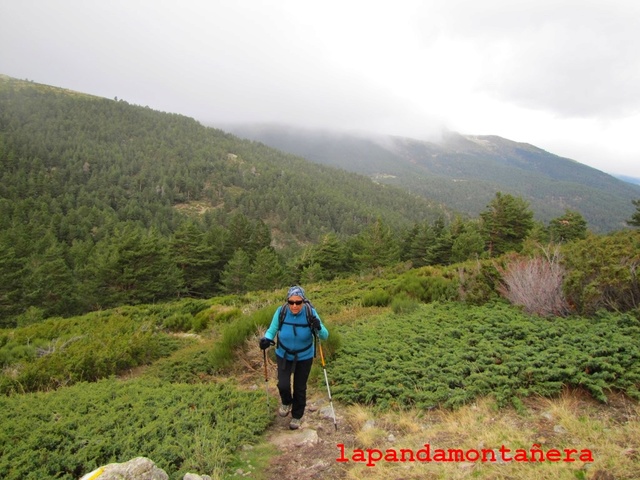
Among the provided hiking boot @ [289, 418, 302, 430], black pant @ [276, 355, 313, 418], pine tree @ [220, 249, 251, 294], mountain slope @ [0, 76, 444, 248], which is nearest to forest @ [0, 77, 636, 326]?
pine tree @ [220, 249, 251, 294]

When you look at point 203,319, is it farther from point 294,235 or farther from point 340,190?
point 340,190

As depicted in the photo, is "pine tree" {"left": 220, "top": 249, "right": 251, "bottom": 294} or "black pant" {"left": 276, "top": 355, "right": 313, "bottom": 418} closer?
"black pant" {"left": 276, "top": 355, "right": 313, "bottom": 418}

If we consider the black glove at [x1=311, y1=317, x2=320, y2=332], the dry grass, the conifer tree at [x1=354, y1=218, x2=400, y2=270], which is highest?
the black glove at [x1=311, y1=317, x2=320, y2=332]

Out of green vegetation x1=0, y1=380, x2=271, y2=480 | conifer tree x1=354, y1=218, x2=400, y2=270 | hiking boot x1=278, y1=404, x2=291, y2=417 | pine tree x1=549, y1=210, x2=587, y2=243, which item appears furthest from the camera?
pine tree x1=549, y1=210, x2=587, y2=243

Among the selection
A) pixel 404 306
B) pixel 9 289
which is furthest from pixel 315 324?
pixel 9 289

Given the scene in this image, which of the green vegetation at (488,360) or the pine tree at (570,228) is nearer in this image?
the green vegetation at (488,360)

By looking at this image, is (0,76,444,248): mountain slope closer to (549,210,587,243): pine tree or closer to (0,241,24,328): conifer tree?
(0,241,24,328): conifer tree

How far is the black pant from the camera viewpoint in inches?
182

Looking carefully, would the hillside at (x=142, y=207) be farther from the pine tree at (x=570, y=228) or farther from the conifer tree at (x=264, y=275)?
the pine tree at (x=570, y=228)

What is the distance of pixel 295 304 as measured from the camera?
14.9 feet

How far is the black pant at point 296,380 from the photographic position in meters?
4.62

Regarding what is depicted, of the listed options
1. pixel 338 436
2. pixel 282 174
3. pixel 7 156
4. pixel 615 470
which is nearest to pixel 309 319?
pixel 338 436

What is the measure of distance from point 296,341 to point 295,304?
1.66ft

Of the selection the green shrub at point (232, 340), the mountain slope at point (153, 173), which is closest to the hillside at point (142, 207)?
the mountain slope at point (153, 173)
